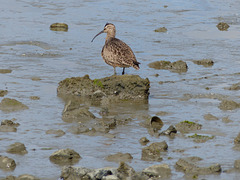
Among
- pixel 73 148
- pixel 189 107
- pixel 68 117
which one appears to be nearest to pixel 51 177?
pixel 73 148

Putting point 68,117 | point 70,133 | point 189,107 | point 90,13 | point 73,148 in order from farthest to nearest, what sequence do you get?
point 90,13 < point 189,107 < point 68,117 < point 70,133 < point 73,148

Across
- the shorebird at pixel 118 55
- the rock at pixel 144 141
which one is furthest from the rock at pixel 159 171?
the shorebird at pixel 118 55

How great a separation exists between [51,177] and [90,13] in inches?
634

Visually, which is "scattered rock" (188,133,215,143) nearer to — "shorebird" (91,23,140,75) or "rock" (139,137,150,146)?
"rock" (139,137,150,146)

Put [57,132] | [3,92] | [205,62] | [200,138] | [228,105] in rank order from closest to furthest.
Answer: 1. [200,138]
2. [57,132]
3. [228,105]
4. [3,92]
5. [205,62]

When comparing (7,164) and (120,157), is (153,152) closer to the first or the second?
(120,157)

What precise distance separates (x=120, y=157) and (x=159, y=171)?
2.75ft

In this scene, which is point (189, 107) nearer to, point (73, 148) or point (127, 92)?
point (127, 92)

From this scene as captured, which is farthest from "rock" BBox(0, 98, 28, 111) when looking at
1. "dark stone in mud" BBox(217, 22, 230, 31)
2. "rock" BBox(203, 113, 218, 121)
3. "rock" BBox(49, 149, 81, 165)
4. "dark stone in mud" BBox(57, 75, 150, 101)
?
"dark stone in mud" BBox(217, 22, 230, 31)

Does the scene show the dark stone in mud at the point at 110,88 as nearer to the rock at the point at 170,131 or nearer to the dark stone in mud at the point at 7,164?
the rock at the point at 170,131

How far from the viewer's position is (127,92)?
11969mm

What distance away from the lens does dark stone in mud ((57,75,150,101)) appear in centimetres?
1189

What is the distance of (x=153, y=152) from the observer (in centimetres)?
832

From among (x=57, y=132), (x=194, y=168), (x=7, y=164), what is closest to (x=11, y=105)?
(x=57, y=132)
